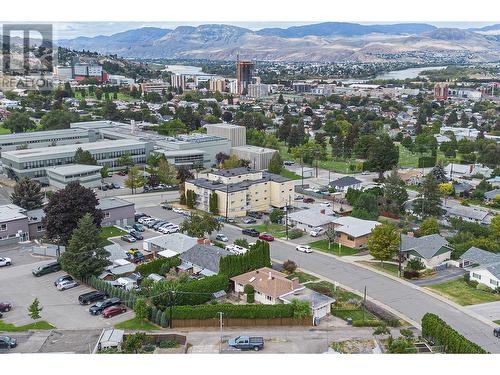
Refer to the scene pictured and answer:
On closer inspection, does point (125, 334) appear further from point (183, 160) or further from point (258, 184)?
point (183, 160)

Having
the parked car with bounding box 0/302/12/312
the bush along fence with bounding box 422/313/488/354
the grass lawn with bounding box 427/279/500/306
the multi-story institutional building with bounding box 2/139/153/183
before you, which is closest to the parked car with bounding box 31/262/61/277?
the parked car with bounding box 0/302/12/312

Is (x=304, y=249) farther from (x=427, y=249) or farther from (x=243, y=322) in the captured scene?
(x=243, y=322)

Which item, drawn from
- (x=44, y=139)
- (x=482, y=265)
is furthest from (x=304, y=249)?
(x=44, y=139)

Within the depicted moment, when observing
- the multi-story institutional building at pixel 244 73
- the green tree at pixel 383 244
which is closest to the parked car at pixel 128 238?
the green tree at pixel 383 244

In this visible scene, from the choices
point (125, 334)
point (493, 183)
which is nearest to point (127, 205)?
point (125, 334)

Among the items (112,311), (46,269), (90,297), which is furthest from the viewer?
(46,269)

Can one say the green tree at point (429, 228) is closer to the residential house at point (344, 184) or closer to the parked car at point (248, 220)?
the parked car at point (248, 220)

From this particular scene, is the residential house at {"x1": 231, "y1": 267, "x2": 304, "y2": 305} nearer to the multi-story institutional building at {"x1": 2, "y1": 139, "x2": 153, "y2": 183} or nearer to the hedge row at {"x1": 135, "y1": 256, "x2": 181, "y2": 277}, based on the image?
the hedge row at {"x1": 135, "y1": 256, "x2": 181, "y2": 277}
